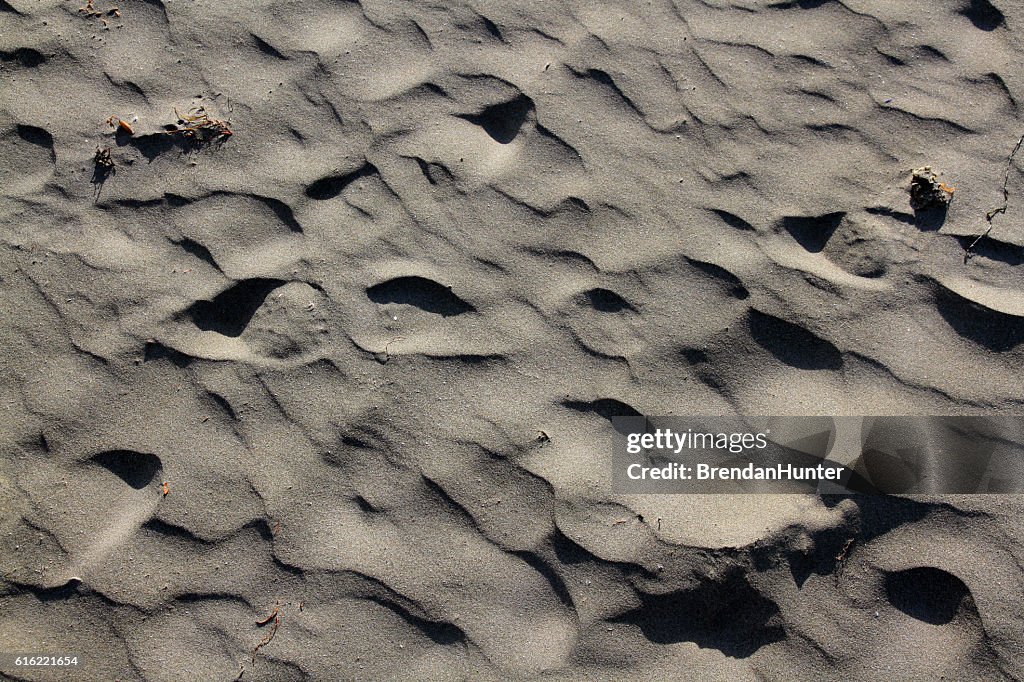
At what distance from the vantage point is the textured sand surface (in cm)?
198

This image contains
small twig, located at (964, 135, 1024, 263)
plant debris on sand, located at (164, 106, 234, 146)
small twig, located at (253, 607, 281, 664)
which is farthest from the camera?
plant debris on sand, located at (164, 106, 234, 146)

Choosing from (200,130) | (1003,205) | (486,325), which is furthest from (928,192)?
(200,130)

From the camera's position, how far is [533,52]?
236cm

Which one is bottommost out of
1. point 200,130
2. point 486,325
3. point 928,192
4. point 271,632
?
point 271,632

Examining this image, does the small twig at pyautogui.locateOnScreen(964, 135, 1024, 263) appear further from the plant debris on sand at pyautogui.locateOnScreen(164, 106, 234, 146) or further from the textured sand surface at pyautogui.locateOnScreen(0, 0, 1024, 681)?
the plant debris on sand at pyautogui.locateOnScreen(164, 106, 234, 146)

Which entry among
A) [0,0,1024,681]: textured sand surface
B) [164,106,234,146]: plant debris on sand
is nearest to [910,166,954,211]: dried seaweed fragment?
[0,0,1024,681]: textured sand surface

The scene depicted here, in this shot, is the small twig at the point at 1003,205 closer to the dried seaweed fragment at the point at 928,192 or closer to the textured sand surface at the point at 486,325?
the textured sand surface at the point at 486,325

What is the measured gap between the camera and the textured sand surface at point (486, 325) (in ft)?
6.51

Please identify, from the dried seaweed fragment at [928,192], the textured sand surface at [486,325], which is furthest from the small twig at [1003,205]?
the dried seaweed fragment at [928,192]

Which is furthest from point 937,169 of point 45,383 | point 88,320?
point 45,383

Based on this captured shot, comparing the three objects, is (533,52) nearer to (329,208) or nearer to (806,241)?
(329,208)

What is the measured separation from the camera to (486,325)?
2125 mm

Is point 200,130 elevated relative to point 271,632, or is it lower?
elevated

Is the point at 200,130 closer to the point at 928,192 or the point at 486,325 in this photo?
the point at 486,325
